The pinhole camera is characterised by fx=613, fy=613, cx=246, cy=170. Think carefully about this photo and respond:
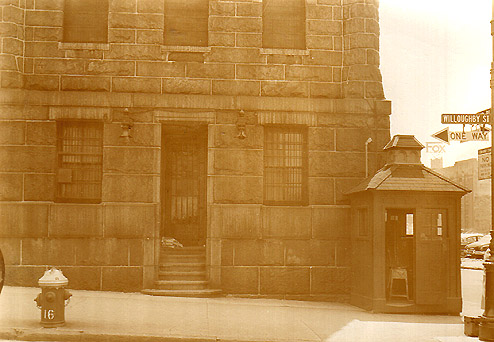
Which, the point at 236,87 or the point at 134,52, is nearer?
the point at 134,52

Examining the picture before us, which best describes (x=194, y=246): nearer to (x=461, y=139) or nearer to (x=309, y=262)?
(x=309, y=262)

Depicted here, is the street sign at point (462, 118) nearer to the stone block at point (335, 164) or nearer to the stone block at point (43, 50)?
the stone block at point (335, 164)

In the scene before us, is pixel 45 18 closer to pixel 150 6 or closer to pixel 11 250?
pixel 150 6

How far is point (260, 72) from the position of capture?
1521cm

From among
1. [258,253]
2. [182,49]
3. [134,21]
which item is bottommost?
[258,253]

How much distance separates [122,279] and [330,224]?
5.19 metres

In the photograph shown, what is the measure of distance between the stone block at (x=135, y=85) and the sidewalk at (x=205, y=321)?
487 cm

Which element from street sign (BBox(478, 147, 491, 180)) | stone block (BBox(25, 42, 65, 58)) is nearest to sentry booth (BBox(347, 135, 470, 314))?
street sign (BBox(478, 147, 491, 180))

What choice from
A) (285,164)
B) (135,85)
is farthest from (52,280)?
(285,164)

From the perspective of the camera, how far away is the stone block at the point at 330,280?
49.0ft

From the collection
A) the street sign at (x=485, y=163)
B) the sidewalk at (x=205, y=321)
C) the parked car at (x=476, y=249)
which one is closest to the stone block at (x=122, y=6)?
the sidewalk at (x=205, y=321)

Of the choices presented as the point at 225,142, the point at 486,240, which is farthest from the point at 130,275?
the point at 486,240

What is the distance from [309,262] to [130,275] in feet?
14.2

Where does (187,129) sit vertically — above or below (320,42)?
below
